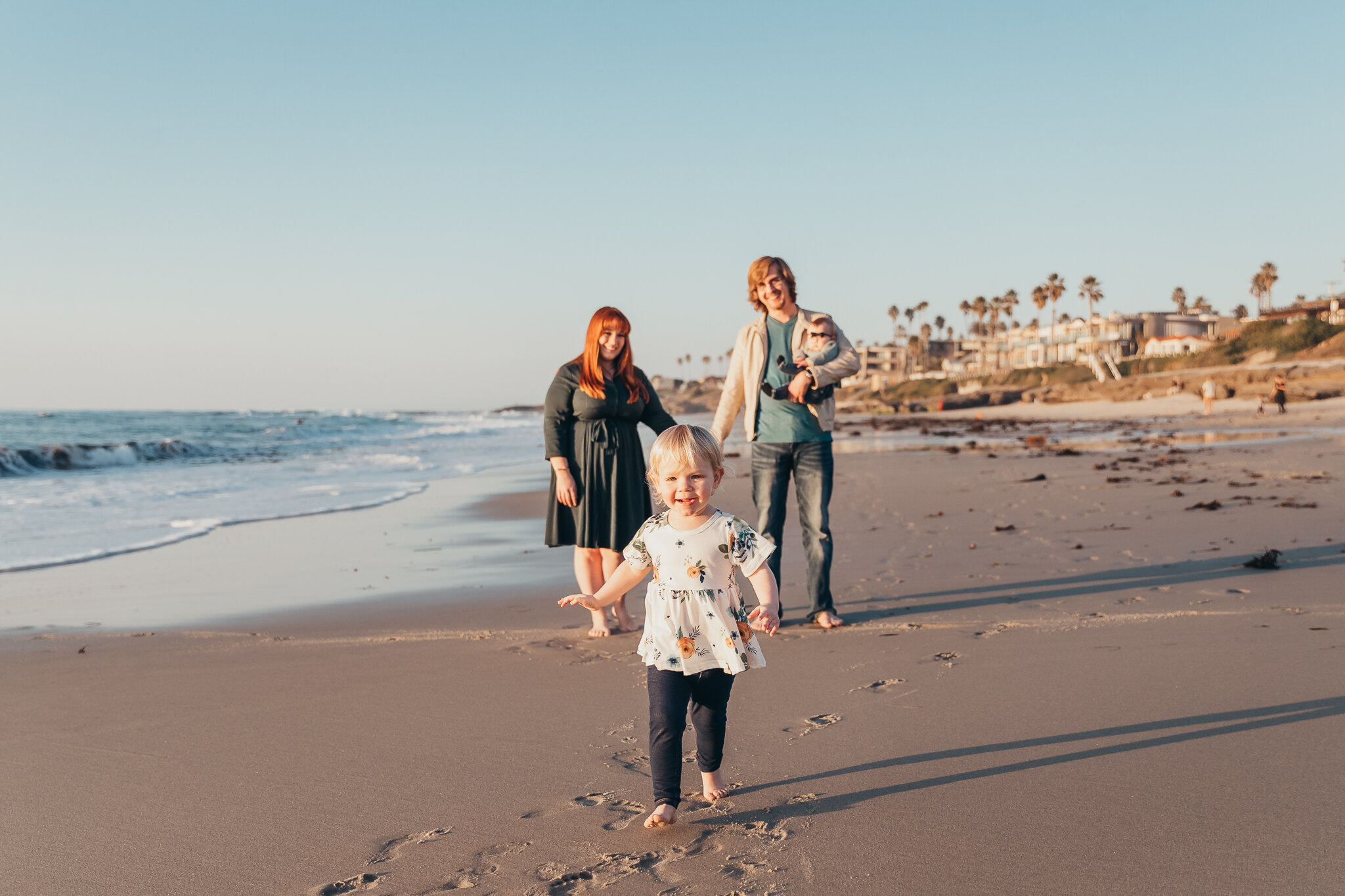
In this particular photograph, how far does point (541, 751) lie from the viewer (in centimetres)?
294

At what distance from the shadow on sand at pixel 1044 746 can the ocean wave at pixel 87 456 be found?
22685mm

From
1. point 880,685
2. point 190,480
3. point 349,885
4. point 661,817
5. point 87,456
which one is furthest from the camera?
point 87,456

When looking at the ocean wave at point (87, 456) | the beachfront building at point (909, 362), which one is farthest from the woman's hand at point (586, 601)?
the beachfront building at point (909, 362)

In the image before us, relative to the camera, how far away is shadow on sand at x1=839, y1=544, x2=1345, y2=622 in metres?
4.98

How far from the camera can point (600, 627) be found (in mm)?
4617

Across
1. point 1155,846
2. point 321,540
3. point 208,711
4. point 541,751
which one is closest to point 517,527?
point 321,540

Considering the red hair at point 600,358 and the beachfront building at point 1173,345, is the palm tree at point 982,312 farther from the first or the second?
the red hair at point 600,358

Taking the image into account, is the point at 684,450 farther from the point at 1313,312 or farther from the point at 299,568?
the point at 1313,312

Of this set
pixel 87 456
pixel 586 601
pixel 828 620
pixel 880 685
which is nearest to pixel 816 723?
pixel 880 685

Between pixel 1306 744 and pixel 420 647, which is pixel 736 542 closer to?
pixel 1306 744

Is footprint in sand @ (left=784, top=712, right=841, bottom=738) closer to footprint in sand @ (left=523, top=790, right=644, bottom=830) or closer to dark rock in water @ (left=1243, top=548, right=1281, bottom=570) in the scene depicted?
footprint in sand @ (left=523, top=790, right=644, bottom=830)

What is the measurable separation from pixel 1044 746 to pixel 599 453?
Result: 2.58m

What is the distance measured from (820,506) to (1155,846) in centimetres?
264

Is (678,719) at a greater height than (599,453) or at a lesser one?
lesser
